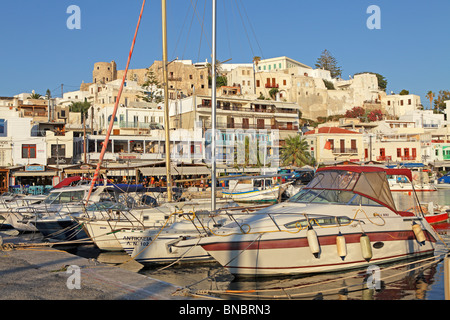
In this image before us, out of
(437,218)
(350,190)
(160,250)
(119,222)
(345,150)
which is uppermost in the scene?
(345,150)

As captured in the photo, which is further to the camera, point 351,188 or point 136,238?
point 136,238

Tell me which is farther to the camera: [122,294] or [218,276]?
[218,276]

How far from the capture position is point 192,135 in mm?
53656

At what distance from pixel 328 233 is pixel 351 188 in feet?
7.89

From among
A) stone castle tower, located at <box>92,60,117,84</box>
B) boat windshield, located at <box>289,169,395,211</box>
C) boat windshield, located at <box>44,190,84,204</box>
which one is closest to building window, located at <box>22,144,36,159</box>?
boat windshield, located at <box>44,190,84,204</box>

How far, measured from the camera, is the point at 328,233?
43.3ft

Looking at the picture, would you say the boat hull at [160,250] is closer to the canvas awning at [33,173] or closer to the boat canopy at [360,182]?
the boat canopy at [360,182]

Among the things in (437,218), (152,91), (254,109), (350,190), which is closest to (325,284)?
(350,190)

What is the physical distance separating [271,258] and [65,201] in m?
14.4

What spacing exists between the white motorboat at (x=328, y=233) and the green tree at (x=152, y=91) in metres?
71.6

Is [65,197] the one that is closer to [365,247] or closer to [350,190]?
[350,190]

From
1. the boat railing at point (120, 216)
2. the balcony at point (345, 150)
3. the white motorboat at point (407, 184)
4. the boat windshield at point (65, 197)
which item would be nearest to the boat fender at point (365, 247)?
the boat railing at point (120, 216)
